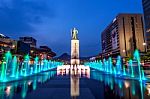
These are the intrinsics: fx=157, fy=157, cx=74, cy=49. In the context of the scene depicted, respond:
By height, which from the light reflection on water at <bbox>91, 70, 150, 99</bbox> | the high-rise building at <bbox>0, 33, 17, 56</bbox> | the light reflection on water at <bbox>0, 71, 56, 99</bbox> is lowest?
the light reflection on water at <bbox>0, 71, 56, 99</bbox>

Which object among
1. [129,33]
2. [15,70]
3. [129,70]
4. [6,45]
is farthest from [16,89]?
[129,33]

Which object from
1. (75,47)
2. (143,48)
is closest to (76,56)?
(75,47)

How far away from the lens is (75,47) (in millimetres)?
49781

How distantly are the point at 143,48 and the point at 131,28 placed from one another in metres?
15.0

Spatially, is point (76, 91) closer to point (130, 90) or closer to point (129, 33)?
point (130, 90)

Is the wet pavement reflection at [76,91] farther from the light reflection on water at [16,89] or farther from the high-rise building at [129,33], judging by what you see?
the high-rise building at [129,33]

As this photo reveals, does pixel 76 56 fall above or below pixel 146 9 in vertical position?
below

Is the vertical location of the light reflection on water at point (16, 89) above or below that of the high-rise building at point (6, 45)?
below

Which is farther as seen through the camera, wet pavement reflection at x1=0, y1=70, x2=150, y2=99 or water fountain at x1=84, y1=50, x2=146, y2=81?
water fountain at x1=84, y1=50, x2=146, y2=81

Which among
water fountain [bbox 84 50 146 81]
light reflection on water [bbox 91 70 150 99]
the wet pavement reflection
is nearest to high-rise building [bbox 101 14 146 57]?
water fountain [bbox 84 50 146 81]

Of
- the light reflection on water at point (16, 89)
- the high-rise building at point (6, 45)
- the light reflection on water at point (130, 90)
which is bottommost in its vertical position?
the light reflection on water at point (16, 89)

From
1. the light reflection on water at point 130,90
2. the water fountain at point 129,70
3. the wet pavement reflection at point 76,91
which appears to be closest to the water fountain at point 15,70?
the wet pavement reflection at point 76,91

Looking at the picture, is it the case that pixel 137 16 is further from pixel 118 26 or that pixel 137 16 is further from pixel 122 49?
pixel 122 49

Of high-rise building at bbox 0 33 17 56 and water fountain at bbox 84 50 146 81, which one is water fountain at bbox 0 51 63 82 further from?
high-rise building at bbox 0 33 17 56
